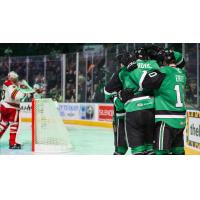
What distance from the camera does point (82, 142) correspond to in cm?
679

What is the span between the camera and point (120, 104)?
185 inches

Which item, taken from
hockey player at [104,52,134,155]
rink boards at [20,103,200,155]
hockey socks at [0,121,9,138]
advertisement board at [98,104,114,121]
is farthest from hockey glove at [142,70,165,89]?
advertisement board at [98,104,114,121]

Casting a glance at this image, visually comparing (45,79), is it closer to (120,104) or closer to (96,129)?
(96,129)

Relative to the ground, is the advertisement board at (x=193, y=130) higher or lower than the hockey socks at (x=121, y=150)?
higher

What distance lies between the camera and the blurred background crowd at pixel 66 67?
9.06 metres

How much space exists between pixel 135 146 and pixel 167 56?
3.06ft

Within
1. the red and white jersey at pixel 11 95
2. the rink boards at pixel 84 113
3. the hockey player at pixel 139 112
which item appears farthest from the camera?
the rink boards at pixel 84 113

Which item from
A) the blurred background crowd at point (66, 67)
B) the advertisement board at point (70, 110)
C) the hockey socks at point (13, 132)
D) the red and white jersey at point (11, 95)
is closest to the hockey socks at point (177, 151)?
the red and white jersey at point (11, 95)

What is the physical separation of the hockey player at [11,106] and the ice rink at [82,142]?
8.4 inches

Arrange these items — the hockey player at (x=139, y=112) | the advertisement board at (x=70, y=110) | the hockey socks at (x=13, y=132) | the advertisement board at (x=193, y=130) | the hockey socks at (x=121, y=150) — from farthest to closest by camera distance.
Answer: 1. the advertisement board at (x=70, y=110)
2. the hockey socks at (x=13, y=132)
3. the advertisement board at (x=193, y=130)
4. the hockey socks at (x=121, y=150)
5. the hockey player at (x=139, y=112)

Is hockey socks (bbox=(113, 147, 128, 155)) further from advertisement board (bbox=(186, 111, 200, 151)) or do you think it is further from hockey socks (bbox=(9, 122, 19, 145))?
hockey socks (bbox=(9, 122, 19, 145))

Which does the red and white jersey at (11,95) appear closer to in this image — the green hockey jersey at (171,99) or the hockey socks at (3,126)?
the hockey socks at (3,126)

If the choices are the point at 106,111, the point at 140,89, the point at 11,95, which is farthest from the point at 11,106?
the point at 106,111

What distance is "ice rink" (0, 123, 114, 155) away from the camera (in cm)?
585
